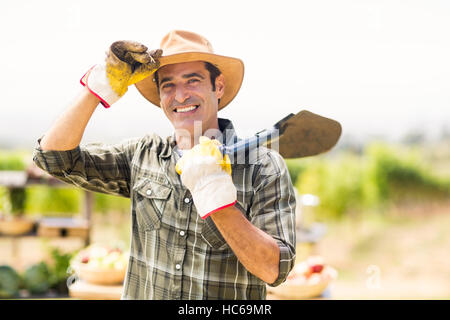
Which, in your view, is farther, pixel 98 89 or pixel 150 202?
pixel 150 202

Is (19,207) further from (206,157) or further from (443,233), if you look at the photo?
(443,233)

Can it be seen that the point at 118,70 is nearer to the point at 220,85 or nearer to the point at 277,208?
the point at 220,85

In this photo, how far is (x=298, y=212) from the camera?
4.39 metres

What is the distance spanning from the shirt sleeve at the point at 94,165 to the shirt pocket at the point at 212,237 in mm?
472

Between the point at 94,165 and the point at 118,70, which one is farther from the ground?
the point at 118,70

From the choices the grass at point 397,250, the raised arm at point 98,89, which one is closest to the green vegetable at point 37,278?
the raised arm at point 98,89

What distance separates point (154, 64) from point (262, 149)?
530 mm

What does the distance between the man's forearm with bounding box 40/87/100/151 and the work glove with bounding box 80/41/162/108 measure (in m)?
0.04

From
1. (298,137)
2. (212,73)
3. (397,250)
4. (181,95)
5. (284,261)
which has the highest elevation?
(212,73)

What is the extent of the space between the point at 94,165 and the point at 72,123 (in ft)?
0.80

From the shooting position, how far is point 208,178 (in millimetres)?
1297

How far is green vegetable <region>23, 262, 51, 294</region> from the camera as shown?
14.3ft

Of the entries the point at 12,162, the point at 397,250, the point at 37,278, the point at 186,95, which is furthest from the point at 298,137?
the point at 397,250

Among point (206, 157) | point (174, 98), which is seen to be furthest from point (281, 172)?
point (174, 98)
